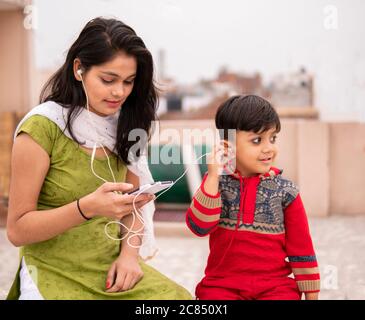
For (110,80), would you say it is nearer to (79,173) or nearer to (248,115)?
(79,173)

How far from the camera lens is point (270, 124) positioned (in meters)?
1.76

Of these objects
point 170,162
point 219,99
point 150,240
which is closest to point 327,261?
point 150,240

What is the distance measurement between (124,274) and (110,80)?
0.63m

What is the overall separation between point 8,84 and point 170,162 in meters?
2.04

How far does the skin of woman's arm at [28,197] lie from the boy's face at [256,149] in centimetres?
57

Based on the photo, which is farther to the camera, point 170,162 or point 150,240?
point 170,162

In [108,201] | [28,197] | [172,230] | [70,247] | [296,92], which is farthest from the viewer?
[296,92]

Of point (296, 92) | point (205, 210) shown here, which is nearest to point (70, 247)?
point (205, 210)

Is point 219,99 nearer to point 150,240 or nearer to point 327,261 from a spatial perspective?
point 327,261

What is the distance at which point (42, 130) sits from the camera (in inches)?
66.6

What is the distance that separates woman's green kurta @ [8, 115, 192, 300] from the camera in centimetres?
171

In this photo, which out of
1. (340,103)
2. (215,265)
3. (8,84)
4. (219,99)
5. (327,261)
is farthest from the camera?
(219,99)

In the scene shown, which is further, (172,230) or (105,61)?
(172,230)

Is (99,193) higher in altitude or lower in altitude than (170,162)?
higher
